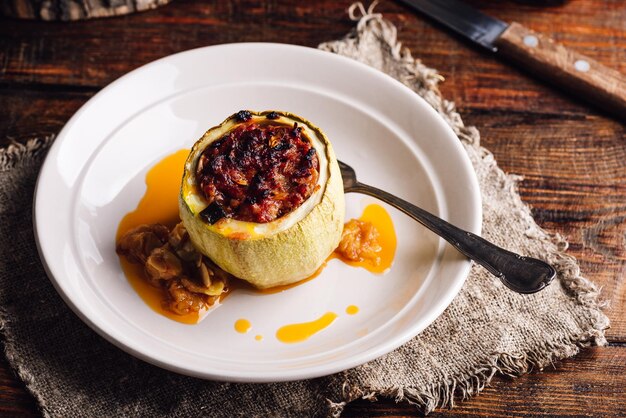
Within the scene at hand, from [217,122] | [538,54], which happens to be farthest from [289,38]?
[538,54]

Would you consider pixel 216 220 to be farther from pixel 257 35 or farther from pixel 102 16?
pixel 102 16

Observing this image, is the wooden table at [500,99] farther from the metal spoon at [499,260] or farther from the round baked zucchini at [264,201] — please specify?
the round baked zucchini at [264,201]

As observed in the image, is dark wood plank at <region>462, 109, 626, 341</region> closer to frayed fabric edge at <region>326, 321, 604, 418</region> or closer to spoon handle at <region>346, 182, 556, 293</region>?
frayed fabric edge at <region>326, 321, 604, 418</region>

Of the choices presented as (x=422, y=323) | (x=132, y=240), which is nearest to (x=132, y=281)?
(x=132, y=240)

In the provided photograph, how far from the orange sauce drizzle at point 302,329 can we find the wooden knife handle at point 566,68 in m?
1.73

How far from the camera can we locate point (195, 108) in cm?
320

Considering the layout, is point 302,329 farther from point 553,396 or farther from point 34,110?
point 34,110

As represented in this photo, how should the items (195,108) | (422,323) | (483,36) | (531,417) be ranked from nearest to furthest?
(422,323), (531,417), (195,108), (483,36)

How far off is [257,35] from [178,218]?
126 cm

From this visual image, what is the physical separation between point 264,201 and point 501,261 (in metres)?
0.87

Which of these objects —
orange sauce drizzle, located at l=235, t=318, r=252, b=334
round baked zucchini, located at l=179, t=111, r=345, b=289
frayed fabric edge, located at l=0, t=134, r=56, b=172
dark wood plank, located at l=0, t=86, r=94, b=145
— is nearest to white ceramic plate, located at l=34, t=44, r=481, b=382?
orange sauce drizzle, located at l=235, t=318, r=252, b=334

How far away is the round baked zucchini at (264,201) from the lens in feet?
8.14

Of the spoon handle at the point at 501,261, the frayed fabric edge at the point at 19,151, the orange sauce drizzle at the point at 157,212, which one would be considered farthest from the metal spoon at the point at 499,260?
the frayed fabric edge at the point at 19,151

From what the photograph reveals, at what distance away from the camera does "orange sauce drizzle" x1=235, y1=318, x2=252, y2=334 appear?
262cm
